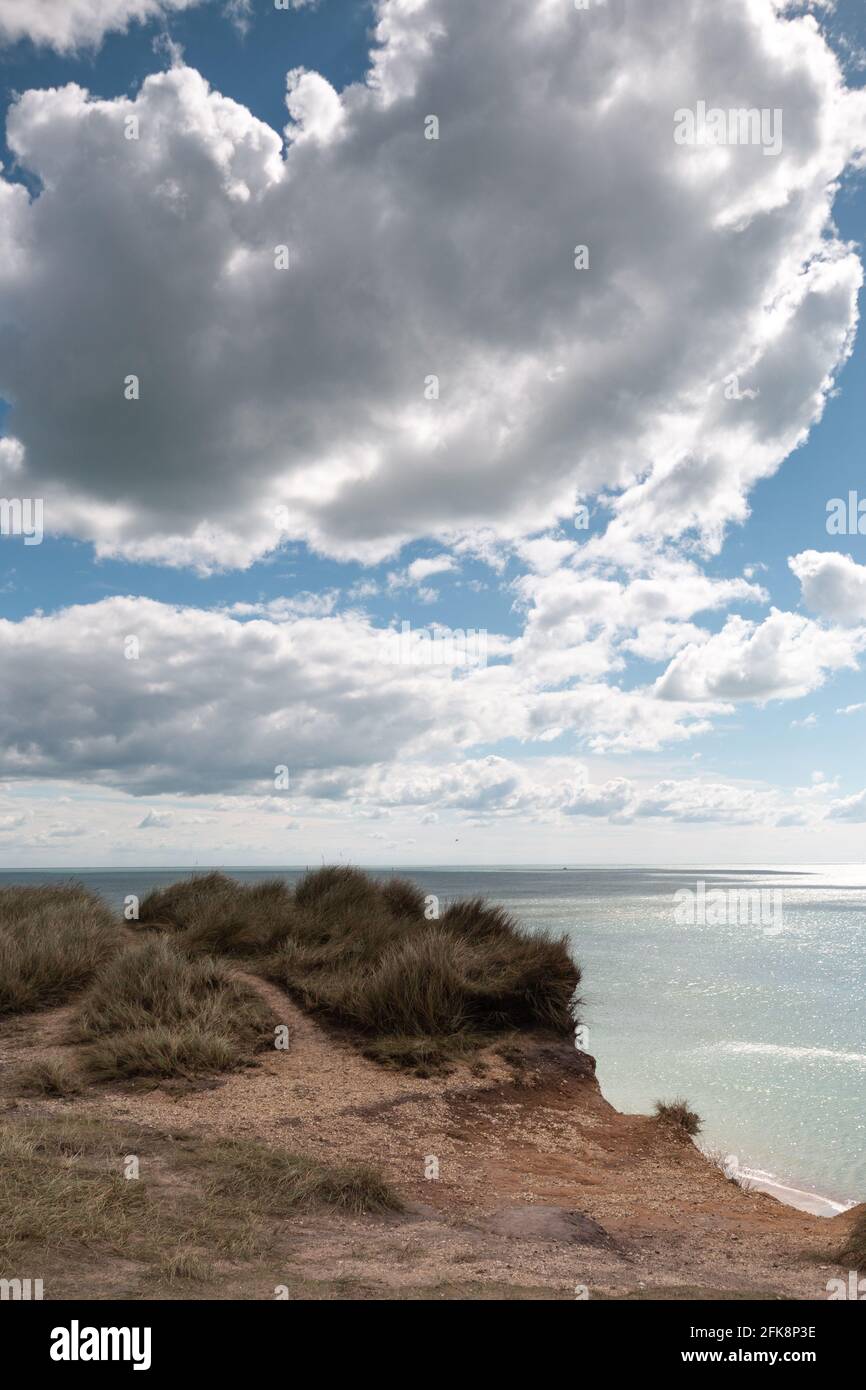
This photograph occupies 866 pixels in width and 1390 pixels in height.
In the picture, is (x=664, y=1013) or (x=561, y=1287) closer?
(x=561, y=1287)

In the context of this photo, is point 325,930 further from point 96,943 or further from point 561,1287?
point 561,1287

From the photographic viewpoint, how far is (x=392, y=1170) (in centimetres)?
680

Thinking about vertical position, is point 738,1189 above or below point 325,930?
below

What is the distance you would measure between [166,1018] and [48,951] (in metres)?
3.01

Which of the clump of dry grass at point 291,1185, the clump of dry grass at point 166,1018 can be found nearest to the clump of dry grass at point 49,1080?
the clump of dry grass at point 166,1018

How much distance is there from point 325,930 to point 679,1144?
692cm

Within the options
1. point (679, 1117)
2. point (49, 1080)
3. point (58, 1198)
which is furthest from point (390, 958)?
point (58, 1198)

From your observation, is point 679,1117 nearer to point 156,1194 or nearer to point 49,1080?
point 156,1194

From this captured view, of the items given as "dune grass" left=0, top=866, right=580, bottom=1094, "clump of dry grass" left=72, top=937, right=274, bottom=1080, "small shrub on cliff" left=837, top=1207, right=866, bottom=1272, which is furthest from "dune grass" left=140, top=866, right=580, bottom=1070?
"small shrub on cliff" left=837, top=1207, right=866, bottom=1272

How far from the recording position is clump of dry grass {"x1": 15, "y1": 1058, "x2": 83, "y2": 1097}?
7.76 metres

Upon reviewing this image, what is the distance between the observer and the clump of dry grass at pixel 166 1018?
850 centimetres
